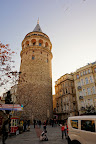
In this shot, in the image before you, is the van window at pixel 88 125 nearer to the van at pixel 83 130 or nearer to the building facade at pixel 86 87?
the van at pixel 83 130

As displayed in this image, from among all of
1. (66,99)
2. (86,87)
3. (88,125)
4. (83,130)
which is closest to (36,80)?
(66,99)

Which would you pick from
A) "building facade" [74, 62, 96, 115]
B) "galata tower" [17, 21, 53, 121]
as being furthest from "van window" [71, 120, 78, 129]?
"building facade" [74, 62, 96, 115]

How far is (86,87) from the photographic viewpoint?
87.6 ft

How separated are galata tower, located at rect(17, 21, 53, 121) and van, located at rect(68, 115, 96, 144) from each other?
717 inches

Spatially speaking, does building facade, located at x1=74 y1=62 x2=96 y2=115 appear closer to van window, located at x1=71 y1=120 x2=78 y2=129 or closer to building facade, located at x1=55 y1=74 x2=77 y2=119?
building facade, located at x1=55 y1=74 x2=77 y2=119

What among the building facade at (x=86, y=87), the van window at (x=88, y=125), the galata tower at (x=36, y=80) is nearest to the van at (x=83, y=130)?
the van window at (x=88, y=125)

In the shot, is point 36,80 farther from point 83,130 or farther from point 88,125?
point 88,125

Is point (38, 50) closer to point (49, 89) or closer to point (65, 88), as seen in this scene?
point (49, 89)

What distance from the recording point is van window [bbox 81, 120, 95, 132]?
4215 mm

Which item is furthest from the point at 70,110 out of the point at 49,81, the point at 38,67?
the point at 38,67

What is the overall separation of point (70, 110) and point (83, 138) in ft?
82.7

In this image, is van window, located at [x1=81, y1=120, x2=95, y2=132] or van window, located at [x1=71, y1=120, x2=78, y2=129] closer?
van window, located at [x1=81, y1=120, x2=95, y2=132]

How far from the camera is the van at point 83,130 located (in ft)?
13.6

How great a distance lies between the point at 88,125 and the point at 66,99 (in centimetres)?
2722
